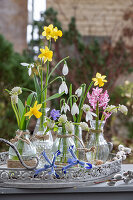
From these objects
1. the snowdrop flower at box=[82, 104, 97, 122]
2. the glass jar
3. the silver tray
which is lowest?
the silver tray

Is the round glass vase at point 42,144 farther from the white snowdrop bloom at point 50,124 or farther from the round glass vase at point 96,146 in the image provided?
the round glass vase at point 96,146

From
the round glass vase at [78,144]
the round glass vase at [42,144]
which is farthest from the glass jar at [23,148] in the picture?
the round glass vase at [78,144]

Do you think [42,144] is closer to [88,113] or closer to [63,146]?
[63,146]

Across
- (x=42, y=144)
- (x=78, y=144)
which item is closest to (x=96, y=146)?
(x=78, y=144)

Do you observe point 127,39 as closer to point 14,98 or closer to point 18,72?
point 18,72

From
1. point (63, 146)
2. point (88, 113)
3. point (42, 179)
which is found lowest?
point (42, 179)

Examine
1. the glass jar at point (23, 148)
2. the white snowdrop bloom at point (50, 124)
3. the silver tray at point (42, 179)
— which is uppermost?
the white snowdrop bloom at point (50, 124)

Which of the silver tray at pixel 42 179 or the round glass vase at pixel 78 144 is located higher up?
the round glass vase at pixel 78 144

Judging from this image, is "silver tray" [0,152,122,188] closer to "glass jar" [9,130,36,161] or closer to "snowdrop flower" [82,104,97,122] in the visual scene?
"glass jar" [9,130,36,161]

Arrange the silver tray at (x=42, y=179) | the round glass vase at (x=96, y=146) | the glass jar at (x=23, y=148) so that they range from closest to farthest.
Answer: the silver tray at (x=42, y=179) < the glass jar at (x=23, y=148) < the round glass vase at (x=96, y=146)

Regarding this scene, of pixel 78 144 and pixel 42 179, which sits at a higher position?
pixel 78 144

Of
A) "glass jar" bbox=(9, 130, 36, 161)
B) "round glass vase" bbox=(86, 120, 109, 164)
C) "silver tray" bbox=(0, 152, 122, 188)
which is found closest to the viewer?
"silver tray" bbox=(0, 152, 122, 188)

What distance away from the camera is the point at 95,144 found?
1.19 m

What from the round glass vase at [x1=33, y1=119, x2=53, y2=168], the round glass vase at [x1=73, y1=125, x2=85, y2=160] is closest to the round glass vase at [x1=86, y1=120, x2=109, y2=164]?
the round glass vase at [x1=73, y1=125, x2=85, y2=160]
